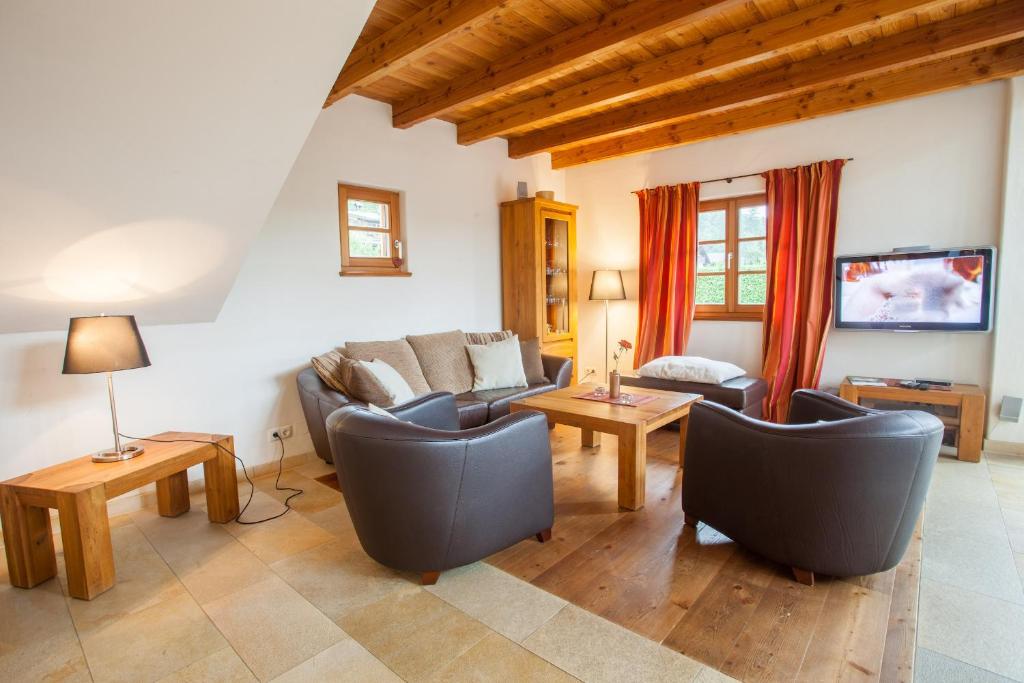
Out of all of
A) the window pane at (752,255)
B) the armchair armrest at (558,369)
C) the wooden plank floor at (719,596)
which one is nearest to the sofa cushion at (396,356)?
the armchair armrest at (558,369)

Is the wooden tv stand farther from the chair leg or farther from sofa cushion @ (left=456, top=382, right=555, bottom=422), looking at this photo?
sofa cushion @ (left=456, top=382, right=555, bottom=422)

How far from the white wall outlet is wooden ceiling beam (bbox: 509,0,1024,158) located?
3.30 meters

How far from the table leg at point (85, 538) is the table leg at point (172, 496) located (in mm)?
716

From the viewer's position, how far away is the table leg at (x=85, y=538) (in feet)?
6.61

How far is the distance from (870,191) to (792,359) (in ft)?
4.67

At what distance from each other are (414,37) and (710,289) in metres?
3.39

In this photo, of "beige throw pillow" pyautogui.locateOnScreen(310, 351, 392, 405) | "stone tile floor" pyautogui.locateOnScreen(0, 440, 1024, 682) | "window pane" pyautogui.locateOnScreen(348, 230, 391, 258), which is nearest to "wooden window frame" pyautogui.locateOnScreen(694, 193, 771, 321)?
"stone tile floor" pyautogui.locateOnScreen(0, 440, 1024, 682)

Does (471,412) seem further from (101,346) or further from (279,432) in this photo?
(101,346)

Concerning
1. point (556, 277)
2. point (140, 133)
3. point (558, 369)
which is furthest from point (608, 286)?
point (140, 133)

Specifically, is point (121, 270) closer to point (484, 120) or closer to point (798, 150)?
point (484, 120)

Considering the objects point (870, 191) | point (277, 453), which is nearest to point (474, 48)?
point (277, 453)

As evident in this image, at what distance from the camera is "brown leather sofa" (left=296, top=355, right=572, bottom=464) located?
327cm

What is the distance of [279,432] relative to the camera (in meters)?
3.57

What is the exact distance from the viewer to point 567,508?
2.80m
